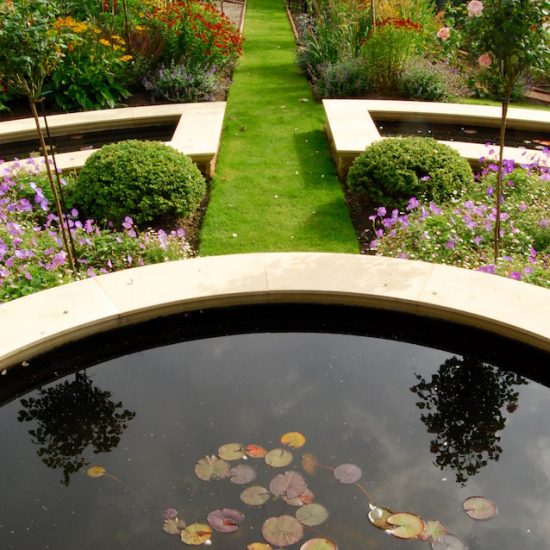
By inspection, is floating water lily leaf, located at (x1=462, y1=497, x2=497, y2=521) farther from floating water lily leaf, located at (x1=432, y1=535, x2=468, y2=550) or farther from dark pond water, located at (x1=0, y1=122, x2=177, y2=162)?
dark pond water, located at (x1=0, y1=122, x2=177, y2=162)

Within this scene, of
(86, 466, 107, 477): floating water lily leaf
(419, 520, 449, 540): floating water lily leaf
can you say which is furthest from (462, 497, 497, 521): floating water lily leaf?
(86, 466, 107, 477): floating water lily leaf

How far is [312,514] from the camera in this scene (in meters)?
2.92

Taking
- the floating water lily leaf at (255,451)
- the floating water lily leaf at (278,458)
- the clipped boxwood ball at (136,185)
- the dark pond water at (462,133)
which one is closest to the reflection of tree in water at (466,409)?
the floating water lily leaf at (278,458)

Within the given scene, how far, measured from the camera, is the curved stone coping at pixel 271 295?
12.6ft

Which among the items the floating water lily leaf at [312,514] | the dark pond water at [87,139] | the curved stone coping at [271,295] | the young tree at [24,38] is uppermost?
the young tree at [24,38]

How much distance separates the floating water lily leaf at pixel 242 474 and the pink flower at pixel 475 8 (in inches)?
123

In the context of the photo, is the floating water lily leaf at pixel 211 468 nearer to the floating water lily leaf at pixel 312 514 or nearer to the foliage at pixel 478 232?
the floating water lily leaf at pixel 312 514

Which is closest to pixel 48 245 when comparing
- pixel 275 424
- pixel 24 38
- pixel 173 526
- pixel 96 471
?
pixel 24 38

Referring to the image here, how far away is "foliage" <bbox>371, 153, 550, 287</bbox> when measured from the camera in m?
4.79

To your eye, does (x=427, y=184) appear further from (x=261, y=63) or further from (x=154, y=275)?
(x=261, y=63)

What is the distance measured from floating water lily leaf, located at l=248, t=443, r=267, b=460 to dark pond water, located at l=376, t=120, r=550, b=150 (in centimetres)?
517

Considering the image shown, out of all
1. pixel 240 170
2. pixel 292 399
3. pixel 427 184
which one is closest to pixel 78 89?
pixel 240 170

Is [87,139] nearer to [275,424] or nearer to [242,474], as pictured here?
[275,424]

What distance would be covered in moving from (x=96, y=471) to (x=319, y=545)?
3.76 feet
